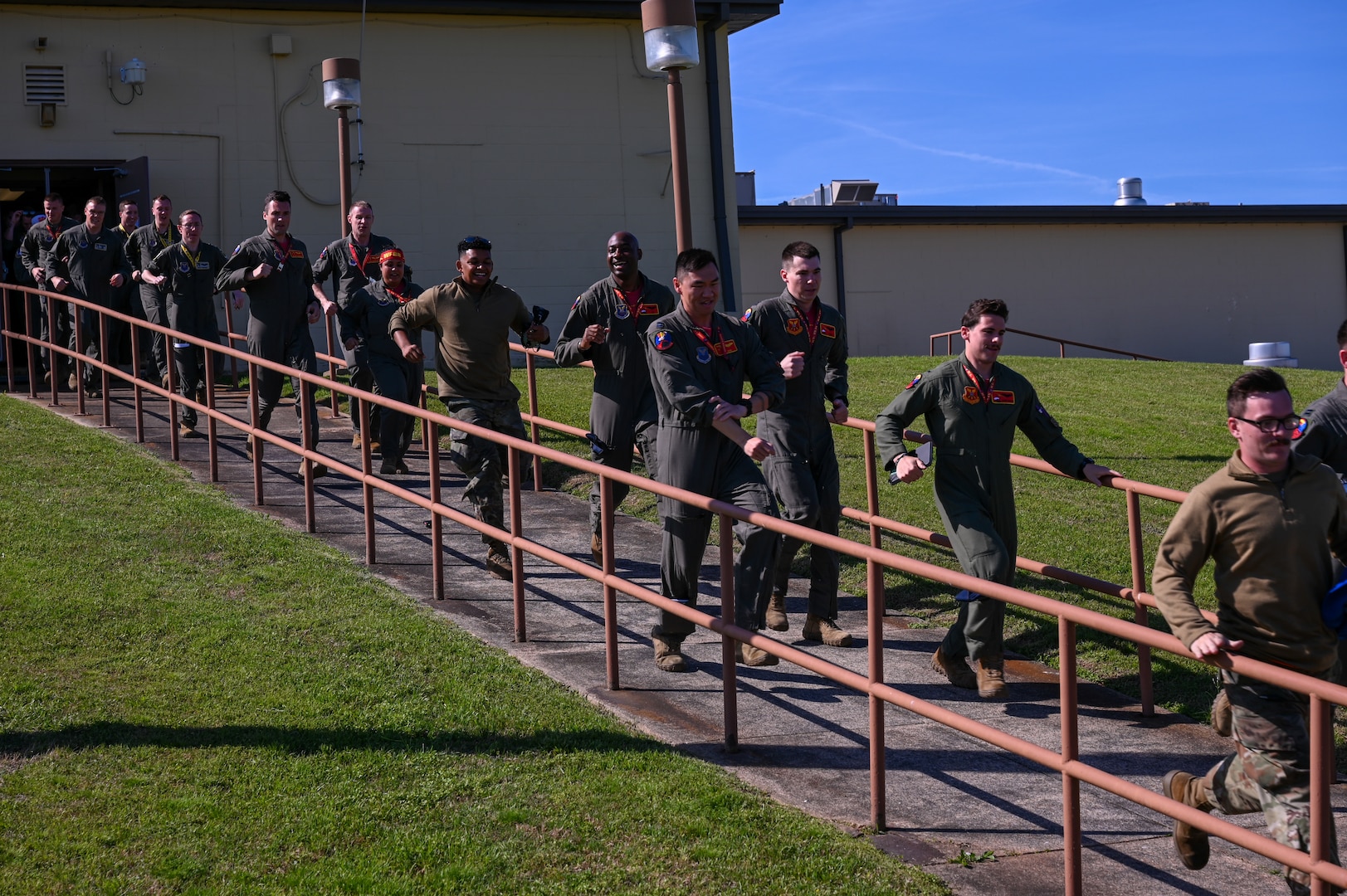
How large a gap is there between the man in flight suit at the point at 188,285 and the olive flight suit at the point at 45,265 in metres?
2.01

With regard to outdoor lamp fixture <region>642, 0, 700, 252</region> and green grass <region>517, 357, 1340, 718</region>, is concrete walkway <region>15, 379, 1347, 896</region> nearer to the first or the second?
green grass <region>517, 357, 1340, 718</region>

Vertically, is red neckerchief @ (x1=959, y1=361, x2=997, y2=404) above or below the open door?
below

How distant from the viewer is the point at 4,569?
24.2ft

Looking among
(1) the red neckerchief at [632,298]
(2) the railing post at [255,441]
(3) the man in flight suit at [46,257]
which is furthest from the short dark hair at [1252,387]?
(3) the man in flight suit at [46,257]

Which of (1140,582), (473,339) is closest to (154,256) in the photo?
(473,339)

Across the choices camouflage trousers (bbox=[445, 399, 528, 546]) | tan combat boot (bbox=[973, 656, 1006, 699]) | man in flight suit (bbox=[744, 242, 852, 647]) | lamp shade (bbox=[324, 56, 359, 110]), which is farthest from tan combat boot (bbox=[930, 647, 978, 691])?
lamp shade (bbox=[324, 56, 359, 110])

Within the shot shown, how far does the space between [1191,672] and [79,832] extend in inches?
193

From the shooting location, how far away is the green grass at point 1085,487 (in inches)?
282

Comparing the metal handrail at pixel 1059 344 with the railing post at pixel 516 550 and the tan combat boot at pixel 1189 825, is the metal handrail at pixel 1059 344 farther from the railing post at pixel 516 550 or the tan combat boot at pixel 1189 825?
the tan combat boot at pixel 1189 825

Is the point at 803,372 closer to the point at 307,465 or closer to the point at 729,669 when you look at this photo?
the point at 729,669

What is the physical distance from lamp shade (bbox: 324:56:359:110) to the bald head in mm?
5880

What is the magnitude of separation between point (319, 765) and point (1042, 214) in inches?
891

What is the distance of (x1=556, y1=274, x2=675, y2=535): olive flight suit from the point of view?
8.13 m

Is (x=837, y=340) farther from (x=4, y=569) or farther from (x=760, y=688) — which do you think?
(x=4, y=569)
